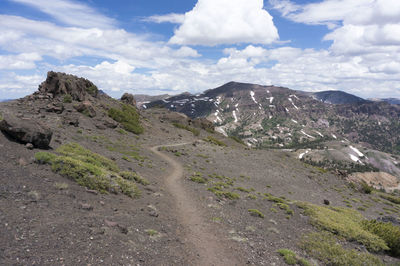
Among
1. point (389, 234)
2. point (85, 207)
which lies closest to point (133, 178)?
point (85, 207)

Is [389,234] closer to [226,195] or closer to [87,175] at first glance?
[226,195]

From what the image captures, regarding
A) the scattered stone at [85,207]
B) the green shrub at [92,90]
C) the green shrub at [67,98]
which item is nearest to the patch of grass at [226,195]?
the scattered stone at [85,207]

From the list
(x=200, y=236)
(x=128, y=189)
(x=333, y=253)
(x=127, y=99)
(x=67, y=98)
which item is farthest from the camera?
(x=127, y=99)

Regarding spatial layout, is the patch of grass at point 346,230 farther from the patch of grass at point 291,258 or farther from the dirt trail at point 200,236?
the dirt trail at point 200,236

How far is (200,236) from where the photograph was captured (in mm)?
13562

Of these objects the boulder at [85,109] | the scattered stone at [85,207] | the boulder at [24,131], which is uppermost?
the boulder at [85,109]

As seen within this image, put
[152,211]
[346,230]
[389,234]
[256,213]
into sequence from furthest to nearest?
[256,213] < [346,230] < [389,234] < [152,211]

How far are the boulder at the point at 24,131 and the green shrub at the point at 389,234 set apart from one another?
2943cm

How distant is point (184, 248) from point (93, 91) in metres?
68.4

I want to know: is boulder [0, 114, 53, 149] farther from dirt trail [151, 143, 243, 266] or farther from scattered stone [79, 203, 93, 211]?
dirt trail [151, 143, 243, 266]

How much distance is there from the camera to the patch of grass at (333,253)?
13203 mm

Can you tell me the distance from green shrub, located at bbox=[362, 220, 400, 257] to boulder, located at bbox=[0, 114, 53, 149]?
29.4m

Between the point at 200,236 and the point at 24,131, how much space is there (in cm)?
1613

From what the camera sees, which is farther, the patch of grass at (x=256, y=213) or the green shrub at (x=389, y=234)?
the patch of grass at (x=256, y=213)
